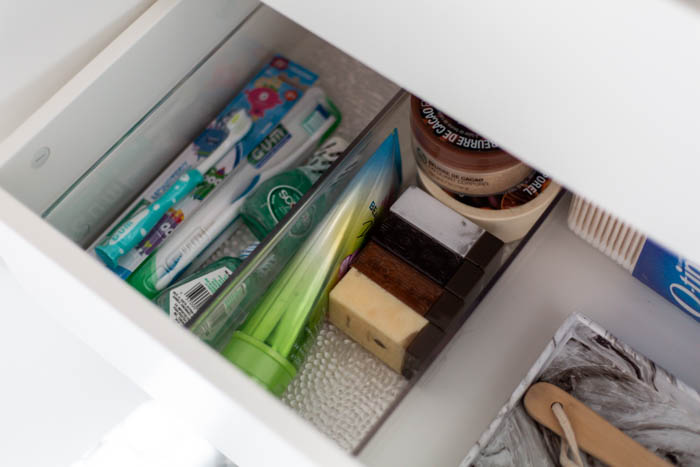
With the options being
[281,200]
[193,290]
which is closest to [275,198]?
[281,200]

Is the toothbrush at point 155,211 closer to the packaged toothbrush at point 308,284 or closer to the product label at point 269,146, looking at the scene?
the product label at point 269,146

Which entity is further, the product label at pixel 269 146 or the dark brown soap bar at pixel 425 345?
the product label at pixel 269 146

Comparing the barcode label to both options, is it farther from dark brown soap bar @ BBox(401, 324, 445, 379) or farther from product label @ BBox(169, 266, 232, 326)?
dark brown soap bar @ BBox(401, 324, 445, 379)

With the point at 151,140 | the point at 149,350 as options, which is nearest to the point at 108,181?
the point at 151,140

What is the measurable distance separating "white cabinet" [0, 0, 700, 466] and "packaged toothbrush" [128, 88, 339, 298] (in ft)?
0.14

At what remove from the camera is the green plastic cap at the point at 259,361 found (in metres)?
0.59

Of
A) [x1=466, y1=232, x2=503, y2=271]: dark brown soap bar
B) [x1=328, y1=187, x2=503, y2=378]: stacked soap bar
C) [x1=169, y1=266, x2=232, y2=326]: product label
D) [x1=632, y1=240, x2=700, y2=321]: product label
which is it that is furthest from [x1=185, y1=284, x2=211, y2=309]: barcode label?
[x1=632, y1=240, x2=700, y2=321]: product label

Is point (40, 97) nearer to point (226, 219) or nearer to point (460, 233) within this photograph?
point (226, 219)

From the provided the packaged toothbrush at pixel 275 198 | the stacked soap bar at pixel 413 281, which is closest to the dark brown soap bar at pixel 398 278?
the stacked soap bar at pixel 413 281

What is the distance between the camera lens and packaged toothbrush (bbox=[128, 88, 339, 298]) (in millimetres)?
676

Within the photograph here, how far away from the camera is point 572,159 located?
1.33 ft

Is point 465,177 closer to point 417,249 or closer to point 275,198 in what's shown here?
point 417,249

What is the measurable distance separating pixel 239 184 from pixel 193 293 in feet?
0.37

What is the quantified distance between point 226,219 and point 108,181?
10 centimetres
